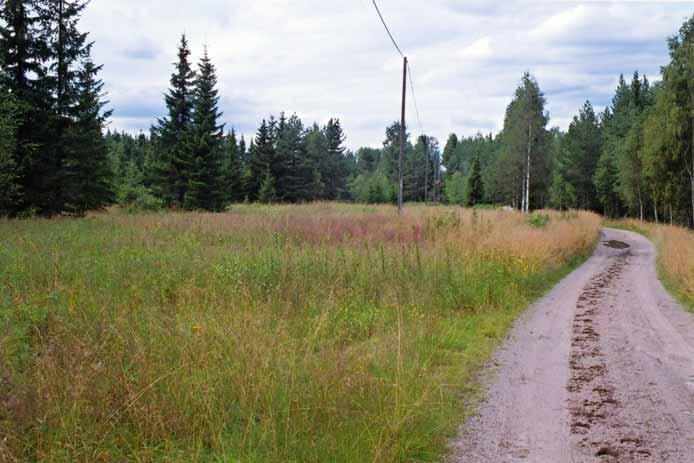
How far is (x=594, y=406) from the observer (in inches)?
184

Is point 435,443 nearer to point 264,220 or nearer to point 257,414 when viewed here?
point 257,414

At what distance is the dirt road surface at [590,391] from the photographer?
151 inches

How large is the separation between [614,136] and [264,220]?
5172 centimetres

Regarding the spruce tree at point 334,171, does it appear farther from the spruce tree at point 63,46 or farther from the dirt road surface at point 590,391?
the dirt road surface at point 590,391

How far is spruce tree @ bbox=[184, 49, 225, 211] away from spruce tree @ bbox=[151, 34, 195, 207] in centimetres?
68

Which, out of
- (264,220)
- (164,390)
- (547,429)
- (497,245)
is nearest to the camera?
(164,390)

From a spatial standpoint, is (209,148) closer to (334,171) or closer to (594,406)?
(594,406)

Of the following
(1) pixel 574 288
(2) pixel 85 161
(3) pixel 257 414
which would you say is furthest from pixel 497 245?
(2) pixel 85 161

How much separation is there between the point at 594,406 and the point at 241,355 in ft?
11.1

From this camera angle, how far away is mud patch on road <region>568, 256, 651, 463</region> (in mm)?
3783

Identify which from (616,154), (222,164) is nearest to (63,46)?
(222,164)

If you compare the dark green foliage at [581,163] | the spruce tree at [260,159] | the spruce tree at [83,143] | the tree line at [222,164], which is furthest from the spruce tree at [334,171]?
the spruce tree at [83,143]

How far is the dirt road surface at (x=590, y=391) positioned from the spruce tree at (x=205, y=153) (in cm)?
2979

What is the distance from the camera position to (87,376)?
368 cm
